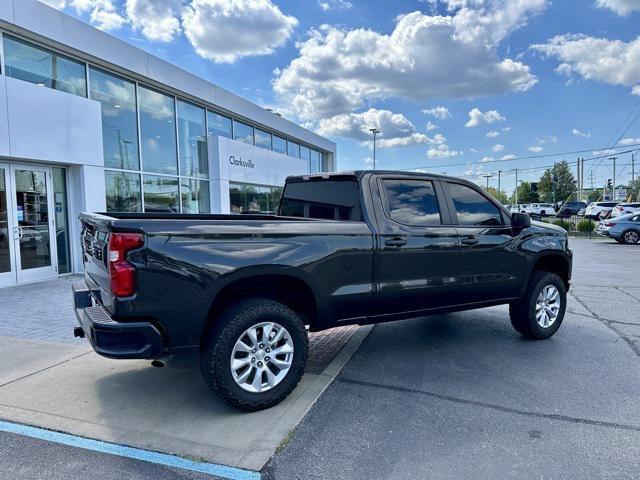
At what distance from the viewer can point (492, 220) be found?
5043 mm

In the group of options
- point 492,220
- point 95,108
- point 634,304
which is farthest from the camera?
point 95,108

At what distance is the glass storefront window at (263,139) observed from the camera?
18.9 metres

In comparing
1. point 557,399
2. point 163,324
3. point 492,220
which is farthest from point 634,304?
point 163,324

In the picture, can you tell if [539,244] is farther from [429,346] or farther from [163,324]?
[163,324]

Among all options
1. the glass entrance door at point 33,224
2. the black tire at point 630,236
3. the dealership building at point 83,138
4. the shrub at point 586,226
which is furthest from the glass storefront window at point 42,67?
the shrub at point 586,226

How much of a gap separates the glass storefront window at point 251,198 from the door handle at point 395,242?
11059mm

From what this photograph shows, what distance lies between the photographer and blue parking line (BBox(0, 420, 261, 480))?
2.71 m

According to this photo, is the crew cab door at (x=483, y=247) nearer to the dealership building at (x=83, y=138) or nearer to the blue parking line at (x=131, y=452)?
the blue parking line at (x=131, y=452)

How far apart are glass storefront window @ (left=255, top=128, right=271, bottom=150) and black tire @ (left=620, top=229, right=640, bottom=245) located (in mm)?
16109

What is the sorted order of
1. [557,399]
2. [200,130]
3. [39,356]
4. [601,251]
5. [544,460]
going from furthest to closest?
[601,251]
[200,130]
[39,356]
[557,399]
[544,460]

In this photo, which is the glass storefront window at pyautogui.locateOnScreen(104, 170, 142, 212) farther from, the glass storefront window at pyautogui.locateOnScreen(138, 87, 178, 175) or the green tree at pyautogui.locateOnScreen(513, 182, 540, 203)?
the green tree at pyautogui.locateOnScreen(513, 182, 540, 203)

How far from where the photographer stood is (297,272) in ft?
11.9

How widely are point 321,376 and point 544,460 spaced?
2.00m

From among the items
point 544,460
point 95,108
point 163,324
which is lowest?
point 544,460
